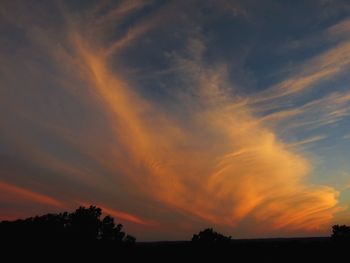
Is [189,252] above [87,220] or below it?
below

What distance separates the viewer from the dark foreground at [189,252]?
21016 mm

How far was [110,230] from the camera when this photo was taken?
46781 mm

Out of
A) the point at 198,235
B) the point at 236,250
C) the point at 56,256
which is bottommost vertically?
the point at 56,256

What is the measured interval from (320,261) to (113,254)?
9989mm

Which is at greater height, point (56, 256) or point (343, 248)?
point (343, 248)

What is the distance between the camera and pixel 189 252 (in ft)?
71.5

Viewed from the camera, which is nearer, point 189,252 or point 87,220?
point 189,252

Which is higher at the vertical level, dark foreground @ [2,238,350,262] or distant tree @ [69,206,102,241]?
distant tree @ [69,206,102,241]

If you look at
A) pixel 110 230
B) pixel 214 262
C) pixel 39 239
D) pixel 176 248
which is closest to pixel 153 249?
pixel 176 248

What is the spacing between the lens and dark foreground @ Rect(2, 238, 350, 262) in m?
21.0

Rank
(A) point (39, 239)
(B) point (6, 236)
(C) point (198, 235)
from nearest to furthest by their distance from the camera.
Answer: (A) point (39, 239) < (B) point (6, 236) < (C) point (198, 235)

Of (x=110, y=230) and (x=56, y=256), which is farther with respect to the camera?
(x=110, y=230)

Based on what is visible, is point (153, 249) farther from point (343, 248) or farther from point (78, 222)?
point (78, 222)

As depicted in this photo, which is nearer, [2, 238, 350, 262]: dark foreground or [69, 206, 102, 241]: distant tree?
[2, 238, 350, 262]: dark foreground
